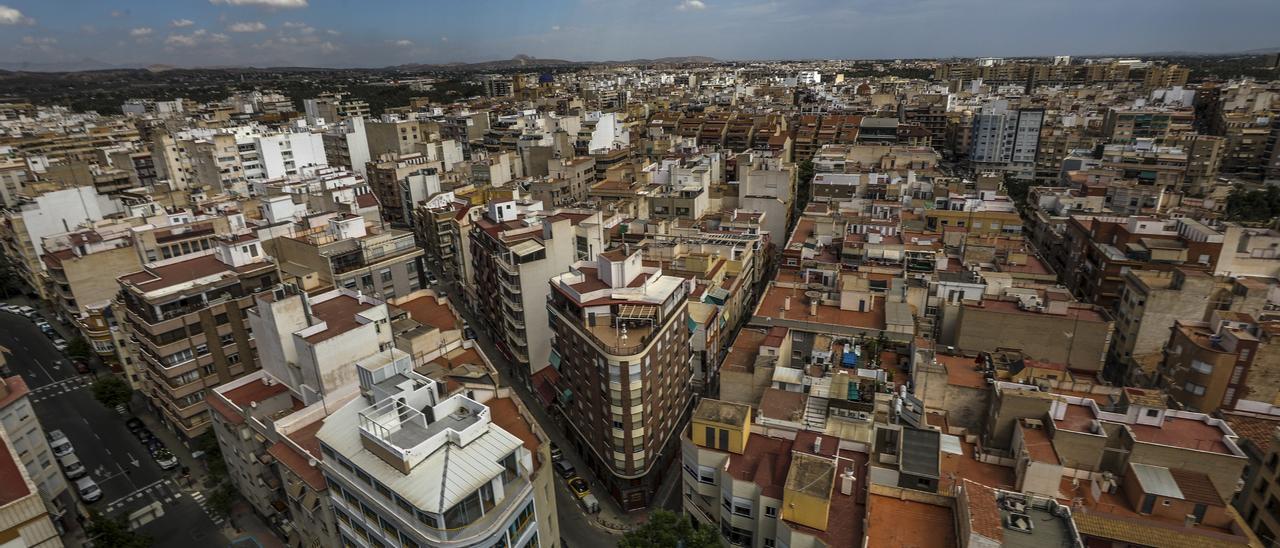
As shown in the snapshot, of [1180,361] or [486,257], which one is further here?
[486,257]

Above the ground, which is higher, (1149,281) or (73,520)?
(1149,281)

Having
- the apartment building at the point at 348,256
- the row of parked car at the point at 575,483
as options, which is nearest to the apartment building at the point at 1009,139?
the row of parked car at the point at 575,483

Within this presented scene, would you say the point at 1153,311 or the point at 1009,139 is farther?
the point at 1009,139

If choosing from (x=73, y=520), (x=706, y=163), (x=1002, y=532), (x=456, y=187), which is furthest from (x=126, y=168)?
(x=1002, y=532)

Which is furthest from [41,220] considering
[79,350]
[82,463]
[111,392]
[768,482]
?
[768,482]

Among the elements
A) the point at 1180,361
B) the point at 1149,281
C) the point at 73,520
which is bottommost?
the point at 73,520

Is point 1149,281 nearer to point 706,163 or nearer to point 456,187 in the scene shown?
point 706,163

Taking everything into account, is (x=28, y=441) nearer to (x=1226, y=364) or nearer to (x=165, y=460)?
(x=165, y=460)
